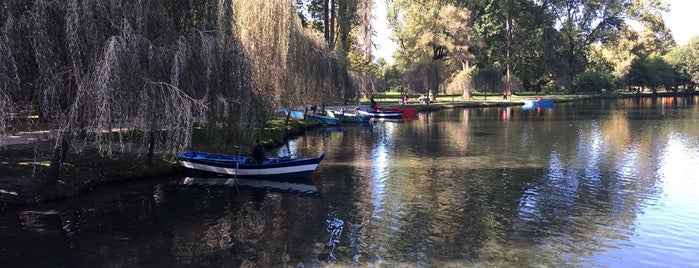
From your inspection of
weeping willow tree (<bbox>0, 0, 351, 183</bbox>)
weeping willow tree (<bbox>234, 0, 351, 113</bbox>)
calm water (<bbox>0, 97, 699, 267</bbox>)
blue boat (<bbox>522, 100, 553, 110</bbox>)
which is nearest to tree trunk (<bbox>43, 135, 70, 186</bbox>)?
weeping willow tree (<bbox>0, 0, 351, 183</bbox>)

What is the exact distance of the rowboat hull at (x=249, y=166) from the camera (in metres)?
17.6

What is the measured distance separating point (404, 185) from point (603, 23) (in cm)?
8186

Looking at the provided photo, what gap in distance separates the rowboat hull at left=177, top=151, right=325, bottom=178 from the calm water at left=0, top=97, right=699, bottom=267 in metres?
0.48

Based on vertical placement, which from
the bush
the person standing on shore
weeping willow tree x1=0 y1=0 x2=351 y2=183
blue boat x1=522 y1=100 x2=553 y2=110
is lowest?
the person standing on shore

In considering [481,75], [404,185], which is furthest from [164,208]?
[481,75]

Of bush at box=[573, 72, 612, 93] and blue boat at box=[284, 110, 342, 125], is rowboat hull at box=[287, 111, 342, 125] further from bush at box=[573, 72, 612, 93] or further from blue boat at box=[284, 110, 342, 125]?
bush at box=[573, 72, 612, 93]

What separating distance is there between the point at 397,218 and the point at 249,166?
22.6 feet

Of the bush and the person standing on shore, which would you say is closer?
the person standing on shore

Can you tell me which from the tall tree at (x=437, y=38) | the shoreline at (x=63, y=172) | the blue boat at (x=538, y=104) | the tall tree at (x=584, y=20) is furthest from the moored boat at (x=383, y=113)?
the tall tree at (x=584, y=20)

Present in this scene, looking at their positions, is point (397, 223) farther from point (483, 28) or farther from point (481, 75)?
point (483, 28)

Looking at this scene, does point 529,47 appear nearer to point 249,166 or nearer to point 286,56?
point 286,56

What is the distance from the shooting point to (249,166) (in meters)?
17.6

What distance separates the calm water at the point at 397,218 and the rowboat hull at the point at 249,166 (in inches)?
18.7

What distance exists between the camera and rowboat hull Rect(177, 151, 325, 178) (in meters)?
17.6
